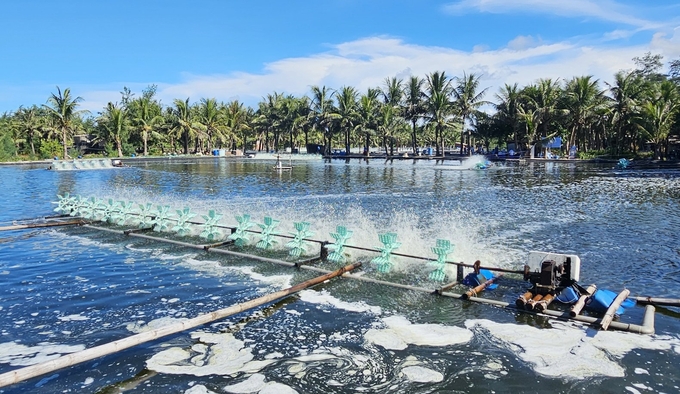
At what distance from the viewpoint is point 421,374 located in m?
7.55

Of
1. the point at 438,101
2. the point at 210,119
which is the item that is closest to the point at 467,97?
the point at 438,101

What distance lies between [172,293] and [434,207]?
16.6m

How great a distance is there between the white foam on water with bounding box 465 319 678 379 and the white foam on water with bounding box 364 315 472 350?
510 millimetres

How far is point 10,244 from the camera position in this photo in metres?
17.7

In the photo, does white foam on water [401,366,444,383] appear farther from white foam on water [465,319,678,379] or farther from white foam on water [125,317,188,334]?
white foam on water [125,317,188,334]

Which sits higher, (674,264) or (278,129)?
(278,129)

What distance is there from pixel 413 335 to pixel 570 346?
2735mm

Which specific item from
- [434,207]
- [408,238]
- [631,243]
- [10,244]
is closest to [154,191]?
[10,244]

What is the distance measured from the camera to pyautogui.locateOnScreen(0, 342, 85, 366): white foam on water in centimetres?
807

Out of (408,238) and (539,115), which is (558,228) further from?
(539,115)

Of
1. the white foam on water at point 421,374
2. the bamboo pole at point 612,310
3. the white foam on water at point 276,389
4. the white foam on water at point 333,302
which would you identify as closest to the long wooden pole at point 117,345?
the white foam on water at point 333,302

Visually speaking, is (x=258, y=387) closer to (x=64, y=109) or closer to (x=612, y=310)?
(x=612, y=310)

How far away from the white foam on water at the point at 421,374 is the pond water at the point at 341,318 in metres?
0.03

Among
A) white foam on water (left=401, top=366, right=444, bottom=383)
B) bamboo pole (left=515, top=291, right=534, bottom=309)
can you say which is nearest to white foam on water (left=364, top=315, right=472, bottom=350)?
white foam on water (left=401, top=366, right=444, bottom=383)
